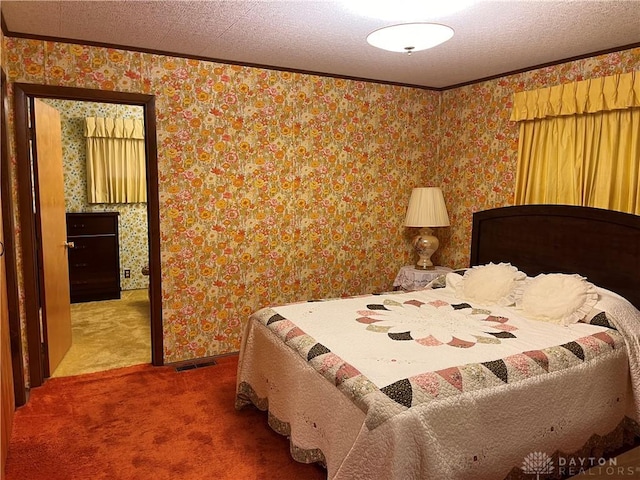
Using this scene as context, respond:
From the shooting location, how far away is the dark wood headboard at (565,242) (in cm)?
292

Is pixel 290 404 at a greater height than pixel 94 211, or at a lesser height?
lesser

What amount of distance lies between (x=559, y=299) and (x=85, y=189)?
16.9 ft

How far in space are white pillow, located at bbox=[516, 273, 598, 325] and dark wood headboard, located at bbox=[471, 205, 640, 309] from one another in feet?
0.78

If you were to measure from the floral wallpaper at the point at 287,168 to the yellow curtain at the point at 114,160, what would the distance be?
217cm

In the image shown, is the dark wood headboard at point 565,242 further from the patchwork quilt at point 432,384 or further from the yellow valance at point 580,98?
the yellow valance at point 580,98

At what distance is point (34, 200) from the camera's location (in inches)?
125

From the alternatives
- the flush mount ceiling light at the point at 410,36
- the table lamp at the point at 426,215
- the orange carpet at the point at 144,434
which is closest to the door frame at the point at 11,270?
the orange carpet at the point at 144,434

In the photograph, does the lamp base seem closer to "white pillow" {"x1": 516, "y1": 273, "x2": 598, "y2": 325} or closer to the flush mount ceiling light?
"white pillow" {"x1": 516, "y1": 273, "x2": 598, "y2": 325}

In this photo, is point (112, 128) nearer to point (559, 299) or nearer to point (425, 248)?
point (425, 248)

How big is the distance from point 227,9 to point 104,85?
4.09 ft

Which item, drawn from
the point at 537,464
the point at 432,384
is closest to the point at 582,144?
the point at 537,464

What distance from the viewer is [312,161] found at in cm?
403

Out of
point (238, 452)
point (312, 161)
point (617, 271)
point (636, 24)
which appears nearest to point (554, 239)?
point (617, 271)

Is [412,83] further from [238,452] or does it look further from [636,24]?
[238,452]
